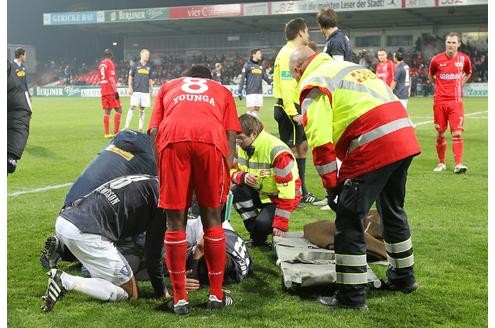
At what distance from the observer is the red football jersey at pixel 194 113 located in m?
3.63

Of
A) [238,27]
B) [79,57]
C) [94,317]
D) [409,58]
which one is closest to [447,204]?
[94,317]

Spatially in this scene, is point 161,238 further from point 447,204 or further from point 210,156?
point 447,204

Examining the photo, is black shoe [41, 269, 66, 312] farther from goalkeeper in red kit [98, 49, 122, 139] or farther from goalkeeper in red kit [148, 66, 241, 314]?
goalkeeper in red kit [98, 49, 122, 139]

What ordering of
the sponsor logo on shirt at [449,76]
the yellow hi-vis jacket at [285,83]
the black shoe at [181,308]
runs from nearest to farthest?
1. the black shoe at [181,308]
2. the yellow hi-vis jacket at [285,83]
3. the sponsor logo on shirt at [449,76]

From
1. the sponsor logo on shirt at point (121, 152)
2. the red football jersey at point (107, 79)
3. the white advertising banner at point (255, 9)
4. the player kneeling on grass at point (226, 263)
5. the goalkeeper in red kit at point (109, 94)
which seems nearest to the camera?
the player kneeling on grass at point (226, 263)

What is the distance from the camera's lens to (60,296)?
390cm

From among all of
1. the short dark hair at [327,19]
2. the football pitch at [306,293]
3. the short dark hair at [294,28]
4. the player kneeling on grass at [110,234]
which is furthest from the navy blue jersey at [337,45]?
the player kneeling on grass at [110,234]

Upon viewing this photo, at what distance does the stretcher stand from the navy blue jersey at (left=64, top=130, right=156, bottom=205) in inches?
48.0

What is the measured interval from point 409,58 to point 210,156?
1500 inches

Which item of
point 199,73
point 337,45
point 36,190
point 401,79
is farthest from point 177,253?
point 401,79

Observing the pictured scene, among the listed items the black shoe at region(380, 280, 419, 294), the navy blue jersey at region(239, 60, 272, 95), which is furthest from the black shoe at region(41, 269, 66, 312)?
the navy blue jersey at region(239, 60, 272, 95)

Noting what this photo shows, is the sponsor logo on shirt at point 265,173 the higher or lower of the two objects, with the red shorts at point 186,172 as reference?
lower

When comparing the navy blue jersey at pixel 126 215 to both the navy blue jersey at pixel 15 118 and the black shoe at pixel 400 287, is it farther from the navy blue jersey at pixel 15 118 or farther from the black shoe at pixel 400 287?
the black shoe at pixel 400 287

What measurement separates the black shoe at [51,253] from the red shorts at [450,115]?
6.89 metres
